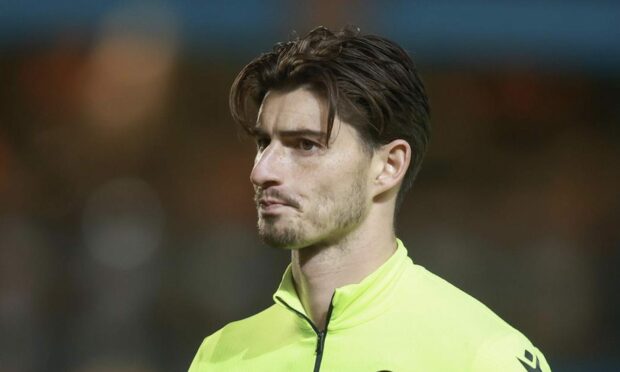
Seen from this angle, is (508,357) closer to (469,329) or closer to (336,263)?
(469,329)

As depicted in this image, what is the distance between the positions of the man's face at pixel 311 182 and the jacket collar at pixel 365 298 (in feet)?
0.43

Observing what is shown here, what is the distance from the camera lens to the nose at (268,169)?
286 centimetres

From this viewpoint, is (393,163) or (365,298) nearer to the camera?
(365,298)

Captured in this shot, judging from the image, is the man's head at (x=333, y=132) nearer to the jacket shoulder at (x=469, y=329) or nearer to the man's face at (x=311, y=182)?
the man's face at (x=311, y=182)

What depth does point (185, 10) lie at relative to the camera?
6.46m

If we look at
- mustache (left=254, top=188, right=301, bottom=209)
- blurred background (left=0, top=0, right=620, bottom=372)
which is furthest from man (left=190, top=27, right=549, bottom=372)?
blurred background (left=0, top=0, right=620, bottom=372)

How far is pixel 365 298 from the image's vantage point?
2.84 meters

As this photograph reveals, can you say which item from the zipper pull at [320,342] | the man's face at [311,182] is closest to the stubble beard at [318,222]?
the man's face at [311,182]

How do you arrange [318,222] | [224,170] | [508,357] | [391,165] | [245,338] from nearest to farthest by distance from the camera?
[508,357]
[318,222]
[391,165]
[245,338]
[224,170]

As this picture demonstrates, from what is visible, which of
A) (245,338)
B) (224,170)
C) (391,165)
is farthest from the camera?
(224,170)

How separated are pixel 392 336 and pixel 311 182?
0.41m

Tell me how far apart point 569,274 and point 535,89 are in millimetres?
1036

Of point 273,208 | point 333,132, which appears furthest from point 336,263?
point 333,132

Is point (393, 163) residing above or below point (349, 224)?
above
